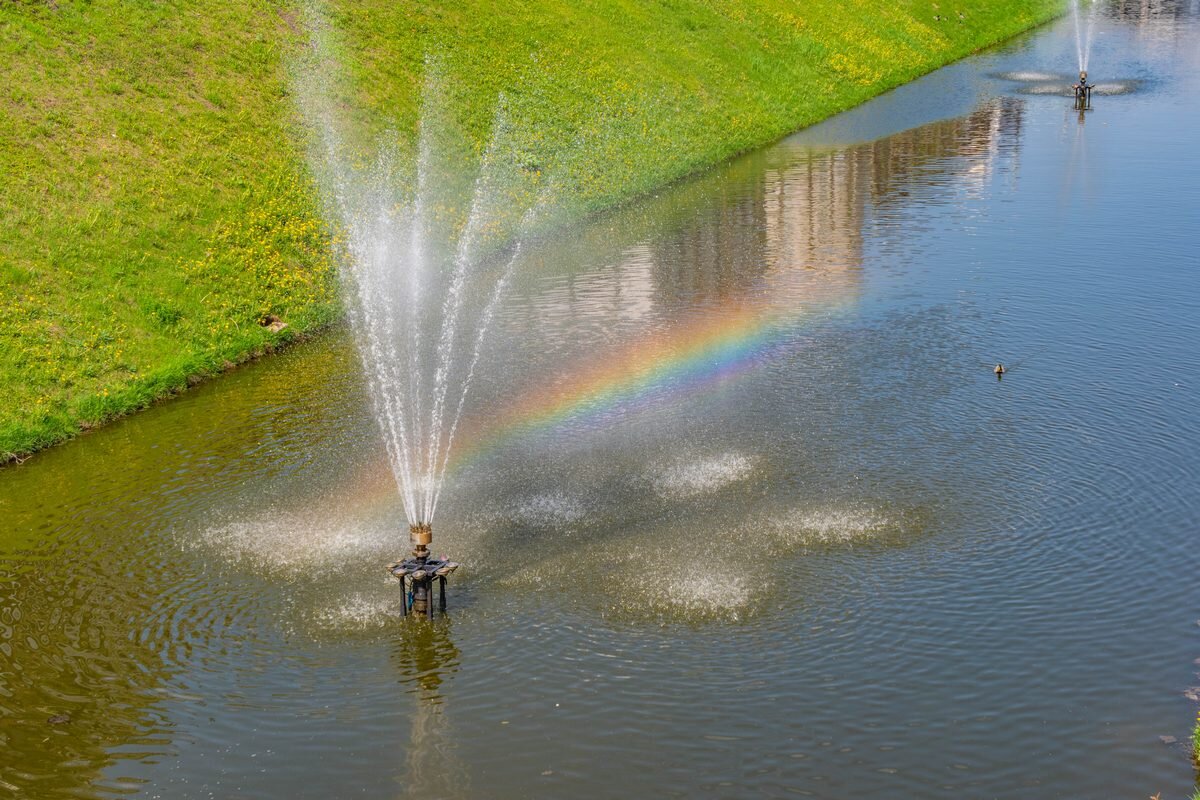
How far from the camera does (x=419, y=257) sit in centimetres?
4850

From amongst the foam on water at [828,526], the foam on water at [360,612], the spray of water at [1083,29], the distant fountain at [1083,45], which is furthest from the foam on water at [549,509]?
the spray of water at [1083,29]

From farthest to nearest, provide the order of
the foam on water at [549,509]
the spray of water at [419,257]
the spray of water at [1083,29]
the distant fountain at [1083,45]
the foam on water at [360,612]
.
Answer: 1. the spray of water at [1083,29]
2. the distant fountain at [1083,45]
3. the spray of water at [419,257]
4. the foam on water at [549,509]
5. the foam on water at [360,612]

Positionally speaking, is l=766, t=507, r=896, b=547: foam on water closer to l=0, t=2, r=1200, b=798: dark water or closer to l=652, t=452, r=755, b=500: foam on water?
l=0, t=2, r=1200, b=798: dark water

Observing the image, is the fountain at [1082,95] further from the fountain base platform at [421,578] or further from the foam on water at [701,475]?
the fountain base platform at [421,578]

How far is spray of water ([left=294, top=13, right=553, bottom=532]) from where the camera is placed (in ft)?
112

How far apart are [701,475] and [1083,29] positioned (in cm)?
9429

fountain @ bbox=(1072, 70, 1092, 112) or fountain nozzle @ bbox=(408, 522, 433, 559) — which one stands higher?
fountain @ bbox=(1072, 70, 1092, 112)

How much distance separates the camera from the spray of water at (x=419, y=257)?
3416cm

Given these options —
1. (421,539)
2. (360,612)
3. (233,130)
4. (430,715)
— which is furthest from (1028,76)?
(430,715)

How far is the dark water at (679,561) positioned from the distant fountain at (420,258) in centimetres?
106

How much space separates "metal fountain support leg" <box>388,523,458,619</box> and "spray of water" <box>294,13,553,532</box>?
3568 mm

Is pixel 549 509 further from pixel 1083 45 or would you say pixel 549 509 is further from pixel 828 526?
pixel 1083 45

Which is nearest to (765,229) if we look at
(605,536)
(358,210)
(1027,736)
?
(358,210)

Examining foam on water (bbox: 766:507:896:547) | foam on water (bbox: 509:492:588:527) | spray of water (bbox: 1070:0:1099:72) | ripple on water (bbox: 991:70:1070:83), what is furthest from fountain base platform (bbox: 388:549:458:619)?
spray of water (bbox: 1070:0:1099:72)
